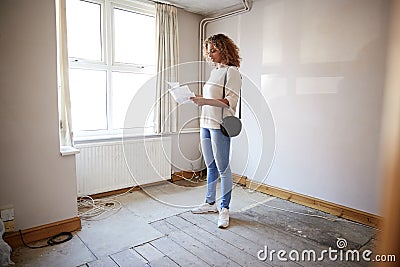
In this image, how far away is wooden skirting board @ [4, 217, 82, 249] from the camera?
1774 millimetres

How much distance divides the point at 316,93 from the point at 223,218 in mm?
1433

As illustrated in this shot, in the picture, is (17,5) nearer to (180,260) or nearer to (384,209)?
(180,260)

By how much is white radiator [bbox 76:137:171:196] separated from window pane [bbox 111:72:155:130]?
0.93ft

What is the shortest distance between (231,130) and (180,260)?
3.37 feet

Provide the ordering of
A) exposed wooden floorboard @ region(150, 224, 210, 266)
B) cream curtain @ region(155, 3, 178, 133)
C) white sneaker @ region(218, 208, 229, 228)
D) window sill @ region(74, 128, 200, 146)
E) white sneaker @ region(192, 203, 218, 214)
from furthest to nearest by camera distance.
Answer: cream curtain @ region(155, 3, 178, 133) → window sill @ region(74, 128, 200, 146) → white sneaker @ region(192, 203, 218, 214) → white sneaker @ region(218, 208, 229, 228) → exposed wooden floorboard @ region(150, 224, 210, 266)

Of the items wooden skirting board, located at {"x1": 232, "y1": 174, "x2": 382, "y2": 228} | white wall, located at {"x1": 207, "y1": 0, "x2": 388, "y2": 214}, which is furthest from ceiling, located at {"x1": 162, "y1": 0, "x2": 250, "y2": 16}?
wooden skirting board, located at {"x1": 232, "y1": 174, "x2": 382, "y2": 228}

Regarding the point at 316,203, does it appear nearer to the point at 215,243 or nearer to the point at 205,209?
the point at 205,209

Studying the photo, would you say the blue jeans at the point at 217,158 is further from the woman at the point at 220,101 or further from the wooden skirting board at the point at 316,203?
the wooden skirting board at the point at 316,203

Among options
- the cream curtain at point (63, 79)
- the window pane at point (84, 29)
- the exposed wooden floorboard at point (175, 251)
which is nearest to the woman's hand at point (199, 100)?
the exposed wooden floorboard at point (175, 251)

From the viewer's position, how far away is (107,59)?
2809 mm

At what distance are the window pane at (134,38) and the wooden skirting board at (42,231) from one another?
1685mm

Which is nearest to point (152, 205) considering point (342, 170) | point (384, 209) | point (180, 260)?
point (180, 260)

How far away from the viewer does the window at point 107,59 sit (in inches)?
104

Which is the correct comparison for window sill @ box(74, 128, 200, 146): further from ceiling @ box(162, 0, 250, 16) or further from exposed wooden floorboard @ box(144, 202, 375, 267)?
ceiling @ box(162, 0, 250, 16)
